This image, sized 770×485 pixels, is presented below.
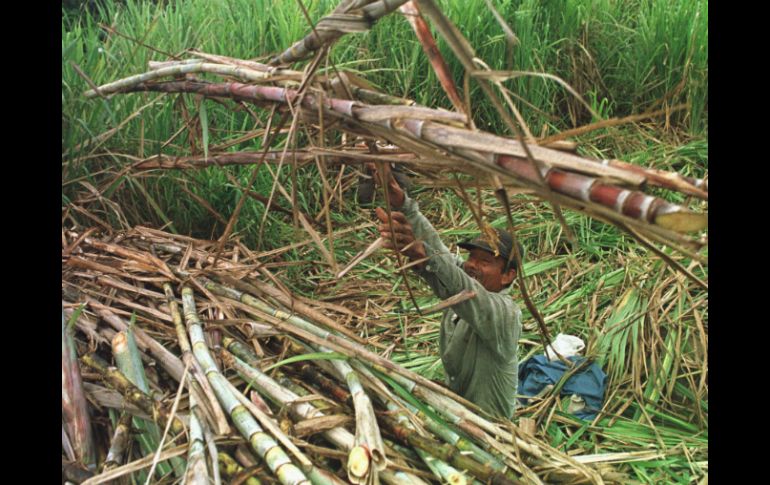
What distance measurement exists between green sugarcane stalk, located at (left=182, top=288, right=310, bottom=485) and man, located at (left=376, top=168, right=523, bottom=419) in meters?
0.52

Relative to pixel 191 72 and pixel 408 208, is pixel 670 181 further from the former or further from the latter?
pixel 191 72

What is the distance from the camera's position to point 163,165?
201cm

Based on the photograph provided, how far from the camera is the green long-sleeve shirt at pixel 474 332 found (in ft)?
6.30

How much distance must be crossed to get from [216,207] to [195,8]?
167 cm

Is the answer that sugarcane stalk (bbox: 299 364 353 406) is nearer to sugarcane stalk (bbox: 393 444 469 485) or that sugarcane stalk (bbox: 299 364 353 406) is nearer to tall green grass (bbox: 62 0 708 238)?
sugarcane stalk (bbox: 393 444 469 485)

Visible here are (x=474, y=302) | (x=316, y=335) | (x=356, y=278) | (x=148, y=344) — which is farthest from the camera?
(x=356, y=278)

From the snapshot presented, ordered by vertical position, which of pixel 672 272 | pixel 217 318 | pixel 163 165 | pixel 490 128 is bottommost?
pixel 672 272

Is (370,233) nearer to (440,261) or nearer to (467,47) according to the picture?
(440,261)

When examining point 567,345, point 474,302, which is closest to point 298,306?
point 474,302

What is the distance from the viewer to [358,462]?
4.29 ft

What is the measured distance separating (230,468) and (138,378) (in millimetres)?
304

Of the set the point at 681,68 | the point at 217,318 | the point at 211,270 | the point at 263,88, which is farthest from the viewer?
the point at 681,68

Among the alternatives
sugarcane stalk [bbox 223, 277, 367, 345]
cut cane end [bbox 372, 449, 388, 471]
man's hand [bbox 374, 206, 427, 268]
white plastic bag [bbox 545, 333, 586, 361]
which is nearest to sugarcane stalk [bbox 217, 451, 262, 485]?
cut cane end [bbox 372, 449, 388, 471]
